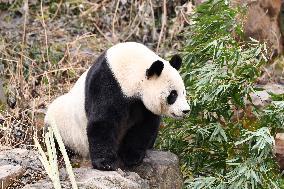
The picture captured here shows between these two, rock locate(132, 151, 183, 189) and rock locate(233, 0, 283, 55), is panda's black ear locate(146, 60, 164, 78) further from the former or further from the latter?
rock locate(233, 0, 283, 55)

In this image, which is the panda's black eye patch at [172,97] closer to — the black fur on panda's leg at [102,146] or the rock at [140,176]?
the black fur on panda's leg at [102,146]

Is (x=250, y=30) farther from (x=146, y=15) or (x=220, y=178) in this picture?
(x=220, y=178)

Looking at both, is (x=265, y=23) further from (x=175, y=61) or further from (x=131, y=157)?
(x=131, y=157)

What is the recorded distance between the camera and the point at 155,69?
13.5 ft

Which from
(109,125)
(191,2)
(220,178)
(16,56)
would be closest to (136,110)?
(109,125)

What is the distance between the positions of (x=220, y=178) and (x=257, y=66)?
95cm

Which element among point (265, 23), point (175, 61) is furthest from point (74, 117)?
point (265, 23)

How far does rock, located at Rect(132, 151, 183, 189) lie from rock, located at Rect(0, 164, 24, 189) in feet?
2.95

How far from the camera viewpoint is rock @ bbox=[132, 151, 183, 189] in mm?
4582

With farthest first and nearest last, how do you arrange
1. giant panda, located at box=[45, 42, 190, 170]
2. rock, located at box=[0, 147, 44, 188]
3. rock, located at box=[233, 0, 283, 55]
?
rock, located at box=[233, 0, 283, 55]
giant panda, located at box=[45, 42, 190, 170]
rock, located at box=[0, 147, 44, 188]

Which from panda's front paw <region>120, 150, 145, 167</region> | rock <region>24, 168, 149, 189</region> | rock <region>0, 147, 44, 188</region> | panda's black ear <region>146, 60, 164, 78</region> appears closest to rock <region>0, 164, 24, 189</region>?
rock <region>0, 147, 44, 188</region>

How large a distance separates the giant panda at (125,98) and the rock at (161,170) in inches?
11.1

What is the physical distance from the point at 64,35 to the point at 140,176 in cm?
407

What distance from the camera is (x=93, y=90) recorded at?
4.23 meters
